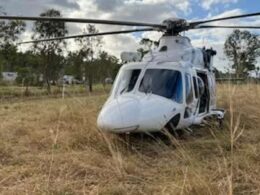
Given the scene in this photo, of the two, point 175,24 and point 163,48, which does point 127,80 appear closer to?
point 163,48

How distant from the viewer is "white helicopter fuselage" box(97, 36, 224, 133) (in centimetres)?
602

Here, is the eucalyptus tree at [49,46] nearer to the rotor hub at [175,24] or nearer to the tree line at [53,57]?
the tree line at [53,57]

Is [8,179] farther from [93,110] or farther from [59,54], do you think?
[59,54]

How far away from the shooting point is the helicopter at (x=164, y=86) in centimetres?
605

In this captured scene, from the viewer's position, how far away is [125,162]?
5.21m

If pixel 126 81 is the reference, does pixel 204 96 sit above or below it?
below

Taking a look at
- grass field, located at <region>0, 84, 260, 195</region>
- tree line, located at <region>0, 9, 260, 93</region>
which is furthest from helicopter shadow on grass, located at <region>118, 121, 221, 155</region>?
tree line, located at <region>0, 9, 260, 93</region>

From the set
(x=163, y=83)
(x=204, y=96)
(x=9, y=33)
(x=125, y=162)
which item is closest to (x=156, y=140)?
(x=163, y=83)

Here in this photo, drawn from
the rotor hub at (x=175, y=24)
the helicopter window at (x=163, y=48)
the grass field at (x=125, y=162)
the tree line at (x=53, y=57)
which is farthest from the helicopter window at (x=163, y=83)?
the tree line at (x=53, y=57)

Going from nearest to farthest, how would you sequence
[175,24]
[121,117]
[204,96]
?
[121,117] → [175,24] → [204,96]

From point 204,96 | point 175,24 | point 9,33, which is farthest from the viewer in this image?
point 9,33

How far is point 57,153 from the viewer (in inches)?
236

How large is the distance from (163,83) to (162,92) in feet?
0.69

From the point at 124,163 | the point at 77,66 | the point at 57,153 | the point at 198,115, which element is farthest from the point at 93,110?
the point at 77,66
